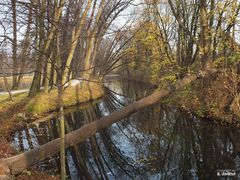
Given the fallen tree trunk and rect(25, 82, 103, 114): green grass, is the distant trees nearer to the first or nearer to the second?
the fallen tree trunk

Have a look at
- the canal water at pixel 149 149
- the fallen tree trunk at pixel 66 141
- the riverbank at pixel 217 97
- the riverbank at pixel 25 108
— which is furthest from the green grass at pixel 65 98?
the riverbank at pixel 217 97

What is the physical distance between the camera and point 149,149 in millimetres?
10461

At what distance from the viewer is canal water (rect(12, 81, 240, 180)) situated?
8289mm

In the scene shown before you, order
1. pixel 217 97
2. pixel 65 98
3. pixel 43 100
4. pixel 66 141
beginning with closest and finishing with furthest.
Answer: pixel 66 141, pixel 217 97, pixel 43 100, pixel 65 98

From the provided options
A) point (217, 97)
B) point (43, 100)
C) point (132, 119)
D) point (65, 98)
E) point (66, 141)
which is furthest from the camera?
point (65, 98)

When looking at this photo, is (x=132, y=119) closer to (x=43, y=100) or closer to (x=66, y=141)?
(x=43, y=100)

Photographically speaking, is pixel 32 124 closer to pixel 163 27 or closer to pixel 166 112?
pixel 166 112

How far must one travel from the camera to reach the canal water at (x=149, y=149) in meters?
8.29

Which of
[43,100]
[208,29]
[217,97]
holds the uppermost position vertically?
[208,29]

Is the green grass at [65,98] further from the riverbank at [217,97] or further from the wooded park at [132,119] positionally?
the riverbank at [217,97]

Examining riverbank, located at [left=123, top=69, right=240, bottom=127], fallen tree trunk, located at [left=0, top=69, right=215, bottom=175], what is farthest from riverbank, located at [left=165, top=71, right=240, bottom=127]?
fallen tree trunk, located at [left=0, top=69, right=215, bottom=175]

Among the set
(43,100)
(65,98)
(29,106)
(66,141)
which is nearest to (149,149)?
(66,141)

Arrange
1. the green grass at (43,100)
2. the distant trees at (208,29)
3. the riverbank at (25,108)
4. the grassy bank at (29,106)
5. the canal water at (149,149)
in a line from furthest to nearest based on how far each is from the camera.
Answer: the green grass at (43,100) < the grassy bank at (29,106) < the riverbank at (25,108) < the distant trees at (208,29) < the canal water at (149,149)

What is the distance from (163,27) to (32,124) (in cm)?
1257
